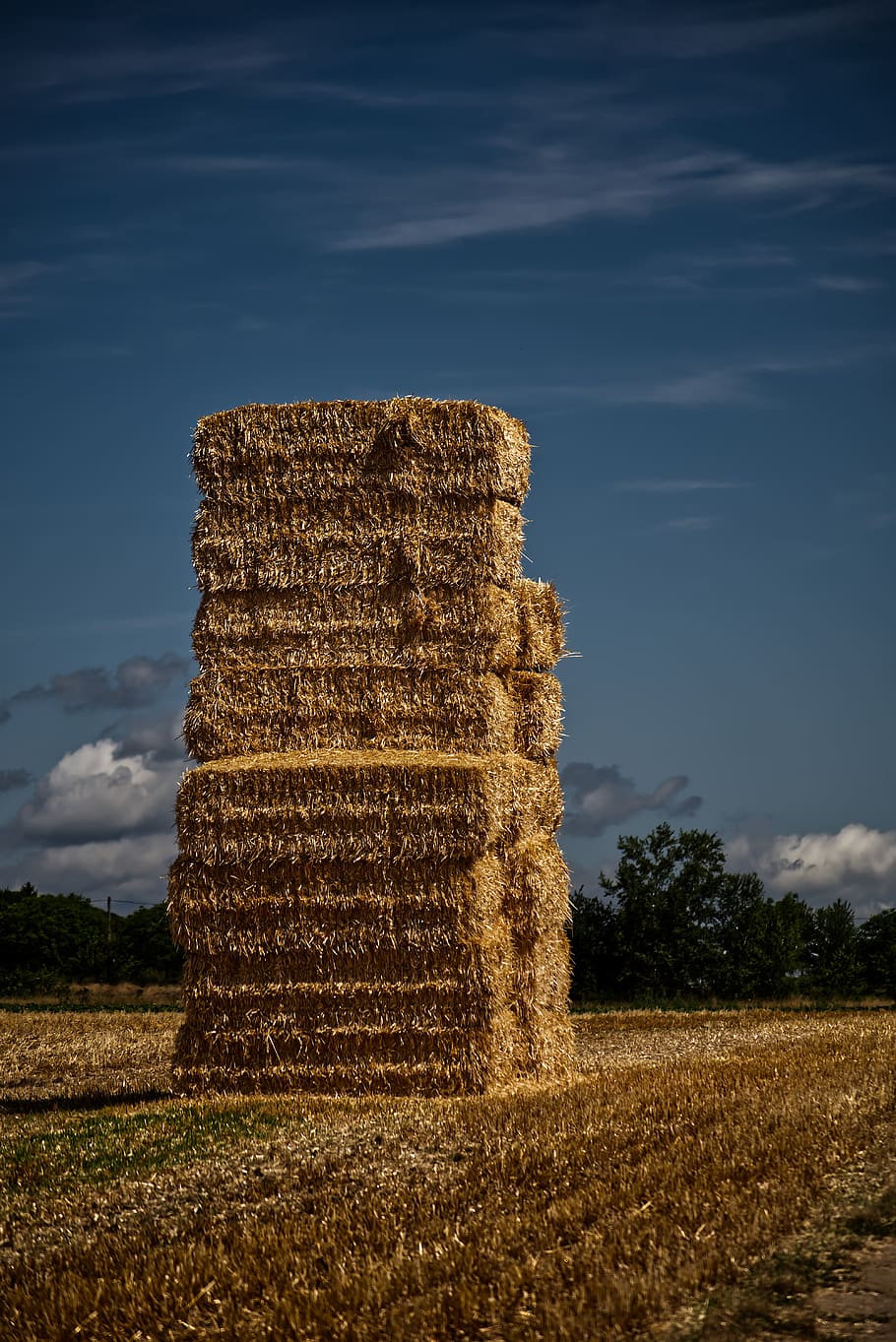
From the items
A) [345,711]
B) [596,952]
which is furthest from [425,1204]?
[596,952]

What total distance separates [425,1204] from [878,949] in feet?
162

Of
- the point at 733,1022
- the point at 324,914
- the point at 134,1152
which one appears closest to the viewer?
the point at 134,1152

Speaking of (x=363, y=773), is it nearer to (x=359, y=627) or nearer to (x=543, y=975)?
(x=359, y=627)

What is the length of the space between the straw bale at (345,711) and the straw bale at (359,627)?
150 millimetres

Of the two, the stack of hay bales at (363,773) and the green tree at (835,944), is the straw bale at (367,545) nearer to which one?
the stack of hay bales at (363,773)

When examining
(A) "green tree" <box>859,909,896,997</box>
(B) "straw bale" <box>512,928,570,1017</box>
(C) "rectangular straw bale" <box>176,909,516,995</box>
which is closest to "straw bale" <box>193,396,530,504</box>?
(C) "rectangular straw bale" <box>176,909,516,995</box>

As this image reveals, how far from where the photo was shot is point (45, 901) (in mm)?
55750

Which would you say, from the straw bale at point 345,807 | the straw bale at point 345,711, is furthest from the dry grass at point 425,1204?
the straw bale at point 345,711

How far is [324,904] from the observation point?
14031 millimetres

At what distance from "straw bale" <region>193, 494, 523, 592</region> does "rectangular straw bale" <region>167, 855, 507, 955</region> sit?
3124 millimetres

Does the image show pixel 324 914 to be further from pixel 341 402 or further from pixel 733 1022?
pixel 733 1022

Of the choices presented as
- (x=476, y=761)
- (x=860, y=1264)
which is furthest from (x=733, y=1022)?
(x=860, y=1264)

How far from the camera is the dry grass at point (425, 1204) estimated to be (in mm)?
6688

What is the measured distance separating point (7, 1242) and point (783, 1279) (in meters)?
4.78
